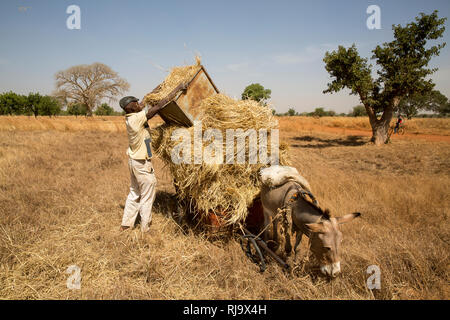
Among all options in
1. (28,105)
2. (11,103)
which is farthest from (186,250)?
(28,105)

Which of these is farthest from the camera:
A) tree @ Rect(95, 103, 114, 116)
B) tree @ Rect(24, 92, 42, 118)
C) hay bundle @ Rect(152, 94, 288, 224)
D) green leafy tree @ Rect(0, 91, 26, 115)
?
tree @ Rect(95, 103, 114, 116)

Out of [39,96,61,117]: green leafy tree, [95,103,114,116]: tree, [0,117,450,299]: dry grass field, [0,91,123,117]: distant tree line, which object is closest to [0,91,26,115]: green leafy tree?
[0,91,123,117]: distant tree line

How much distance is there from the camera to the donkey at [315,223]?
2.57 m

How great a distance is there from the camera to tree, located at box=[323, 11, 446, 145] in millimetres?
14898

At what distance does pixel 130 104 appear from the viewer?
13.4ft

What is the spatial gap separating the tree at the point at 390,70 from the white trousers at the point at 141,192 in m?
17.1

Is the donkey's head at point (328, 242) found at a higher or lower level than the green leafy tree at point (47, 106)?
lower

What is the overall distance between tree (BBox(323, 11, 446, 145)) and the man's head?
16.9 meters

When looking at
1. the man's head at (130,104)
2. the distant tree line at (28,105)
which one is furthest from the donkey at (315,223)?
the distant tree line at (28,105)

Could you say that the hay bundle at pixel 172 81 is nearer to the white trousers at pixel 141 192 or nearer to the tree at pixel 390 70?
the white trousers at pixel 141 192

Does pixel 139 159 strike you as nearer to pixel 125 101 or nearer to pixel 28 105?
pixel 125 101

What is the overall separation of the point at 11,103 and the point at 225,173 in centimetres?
6239

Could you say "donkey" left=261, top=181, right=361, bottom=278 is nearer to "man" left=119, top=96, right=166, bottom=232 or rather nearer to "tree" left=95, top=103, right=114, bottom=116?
"man" left=119, top=96, right=166, bottom=232
